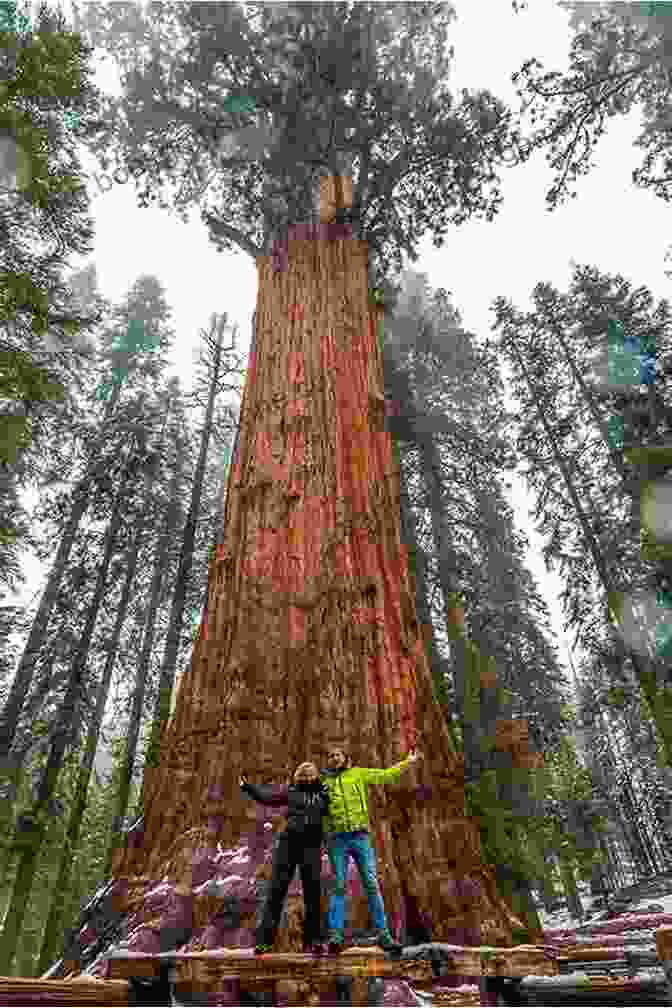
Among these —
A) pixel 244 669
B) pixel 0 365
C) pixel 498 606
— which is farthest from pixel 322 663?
pixel 498 606

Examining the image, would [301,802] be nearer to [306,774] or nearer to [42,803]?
[306,774]

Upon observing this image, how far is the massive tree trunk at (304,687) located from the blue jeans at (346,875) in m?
0.32

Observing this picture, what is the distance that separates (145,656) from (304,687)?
12.4 metres

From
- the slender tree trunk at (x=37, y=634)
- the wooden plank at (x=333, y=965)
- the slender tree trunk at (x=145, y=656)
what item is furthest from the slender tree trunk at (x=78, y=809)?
the wooden plank at (x=333, y=965)

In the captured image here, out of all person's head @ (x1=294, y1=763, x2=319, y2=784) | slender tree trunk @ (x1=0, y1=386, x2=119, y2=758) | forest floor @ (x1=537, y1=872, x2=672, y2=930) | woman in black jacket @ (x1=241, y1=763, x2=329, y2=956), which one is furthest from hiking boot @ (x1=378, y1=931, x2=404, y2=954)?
forest floor @ (x1=537, y1=872, x2=672, y2=930)

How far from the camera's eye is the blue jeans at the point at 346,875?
12.5 feet

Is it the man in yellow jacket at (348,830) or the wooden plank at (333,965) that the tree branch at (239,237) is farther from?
the wooden plank at (333,965)

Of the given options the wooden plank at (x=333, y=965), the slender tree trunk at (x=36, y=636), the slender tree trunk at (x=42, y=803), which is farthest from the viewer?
the slender tree trunk at (x=36, y=636)

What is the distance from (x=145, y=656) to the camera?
53.9 ft

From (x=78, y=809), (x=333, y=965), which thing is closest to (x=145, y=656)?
(x=78, y=809)

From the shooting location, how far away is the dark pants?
372cm

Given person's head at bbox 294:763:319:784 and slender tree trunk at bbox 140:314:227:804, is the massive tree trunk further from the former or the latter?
slender tree trunk at bbox 140:314:227:804

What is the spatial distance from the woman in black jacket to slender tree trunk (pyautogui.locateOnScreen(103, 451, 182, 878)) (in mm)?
12419

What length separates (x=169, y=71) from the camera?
10.8 metres
